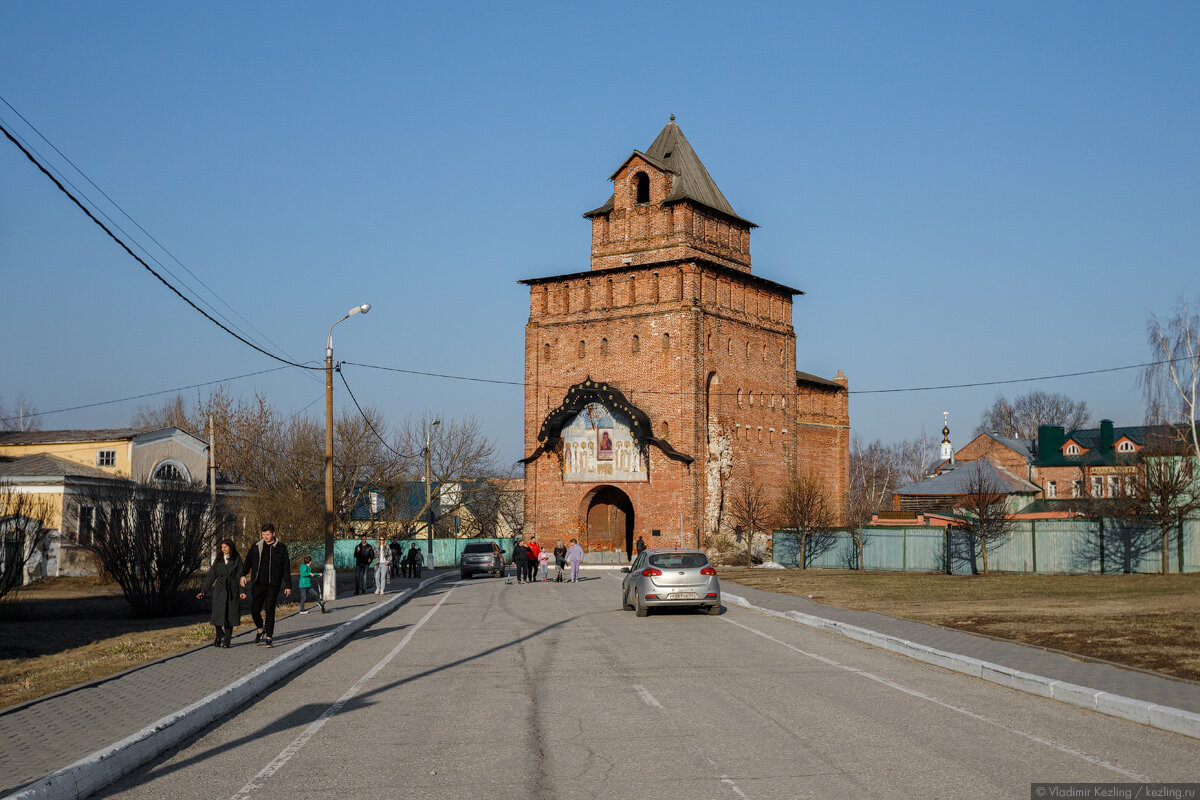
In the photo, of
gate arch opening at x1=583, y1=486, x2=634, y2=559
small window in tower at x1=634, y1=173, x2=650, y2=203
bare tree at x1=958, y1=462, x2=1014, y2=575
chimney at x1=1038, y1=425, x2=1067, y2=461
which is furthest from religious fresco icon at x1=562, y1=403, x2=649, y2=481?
chimney at x1=1038, y1=425, x2=1067, y2=461

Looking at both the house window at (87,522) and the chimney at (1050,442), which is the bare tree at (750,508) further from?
the chimney at (1050,442)

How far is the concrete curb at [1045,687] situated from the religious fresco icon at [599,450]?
3581 cm

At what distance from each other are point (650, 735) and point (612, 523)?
47444 millimetres

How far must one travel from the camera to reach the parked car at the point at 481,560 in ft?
155

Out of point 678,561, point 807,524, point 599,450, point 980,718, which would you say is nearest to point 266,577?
point 678,561

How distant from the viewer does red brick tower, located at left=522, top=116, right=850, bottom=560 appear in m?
53.6

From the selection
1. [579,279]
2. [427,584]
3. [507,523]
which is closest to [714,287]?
[579,279]

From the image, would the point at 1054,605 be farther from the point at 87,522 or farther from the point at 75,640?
the point at 87,522

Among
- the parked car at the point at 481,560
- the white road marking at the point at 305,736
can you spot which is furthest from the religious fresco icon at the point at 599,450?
the white road marking at the point at 305,736

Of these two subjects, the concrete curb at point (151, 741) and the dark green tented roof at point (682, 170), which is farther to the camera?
the dark green tented roof at point (682, 170)

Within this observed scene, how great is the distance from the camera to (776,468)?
195ft

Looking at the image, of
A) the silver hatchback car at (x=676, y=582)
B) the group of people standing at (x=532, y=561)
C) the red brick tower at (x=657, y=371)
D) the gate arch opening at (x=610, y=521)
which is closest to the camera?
the silver hatchback car at (x=676, y=582)

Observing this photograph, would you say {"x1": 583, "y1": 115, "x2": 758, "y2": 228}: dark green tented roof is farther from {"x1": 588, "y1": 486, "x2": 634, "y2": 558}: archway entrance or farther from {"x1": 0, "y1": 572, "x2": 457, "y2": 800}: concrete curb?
{"x1": 0, "y1": 572, "x2": 457, "y2": 800}: concrete curb

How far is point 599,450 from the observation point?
5553cm
